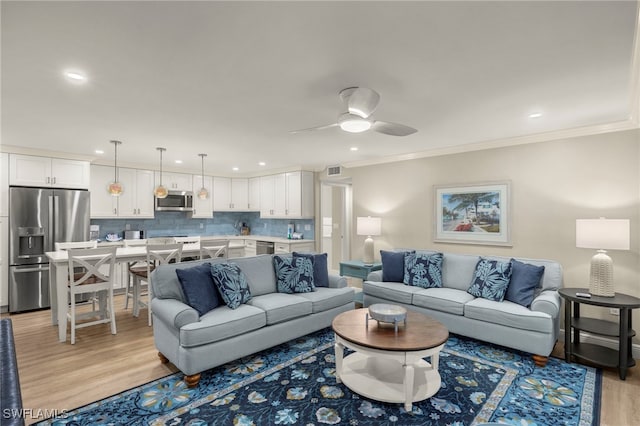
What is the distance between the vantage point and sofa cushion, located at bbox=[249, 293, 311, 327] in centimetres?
326

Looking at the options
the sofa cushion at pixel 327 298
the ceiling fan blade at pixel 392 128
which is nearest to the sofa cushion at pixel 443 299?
the sofa cushion at pixel 327 298

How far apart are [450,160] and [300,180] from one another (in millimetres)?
2976

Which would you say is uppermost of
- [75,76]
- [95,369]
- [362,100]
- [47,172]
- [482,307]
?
[75,76]

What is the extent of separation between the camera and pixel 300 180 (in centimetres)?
667

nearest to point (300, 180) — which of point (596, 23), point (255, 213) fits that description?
point (255, 213)

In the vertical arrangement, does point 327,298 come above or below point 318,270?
below

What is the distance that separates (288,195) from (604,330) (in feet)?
17.4

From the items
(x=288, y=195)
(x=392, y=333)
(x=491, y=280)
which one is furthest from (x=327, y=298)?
(x=288, y=195)

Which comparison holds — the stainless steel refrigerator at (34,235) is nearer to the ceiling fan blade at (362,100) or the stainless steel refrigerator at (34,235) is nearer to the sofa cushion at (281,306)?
the sofa cushion at (281,306)

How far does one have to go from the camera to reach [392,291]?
4195mm

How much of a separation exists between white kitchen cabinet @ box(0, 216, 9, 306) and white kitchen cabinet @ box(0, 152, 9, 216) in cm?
13

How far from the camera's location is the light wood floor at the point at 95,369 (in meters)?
2.51

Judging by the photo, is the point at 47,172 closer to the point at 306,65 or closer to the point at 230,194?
the point at 230,194

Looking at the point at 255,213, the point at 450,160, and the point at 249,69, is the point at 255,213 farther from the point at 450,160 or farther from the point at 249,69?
the point at 249,69
